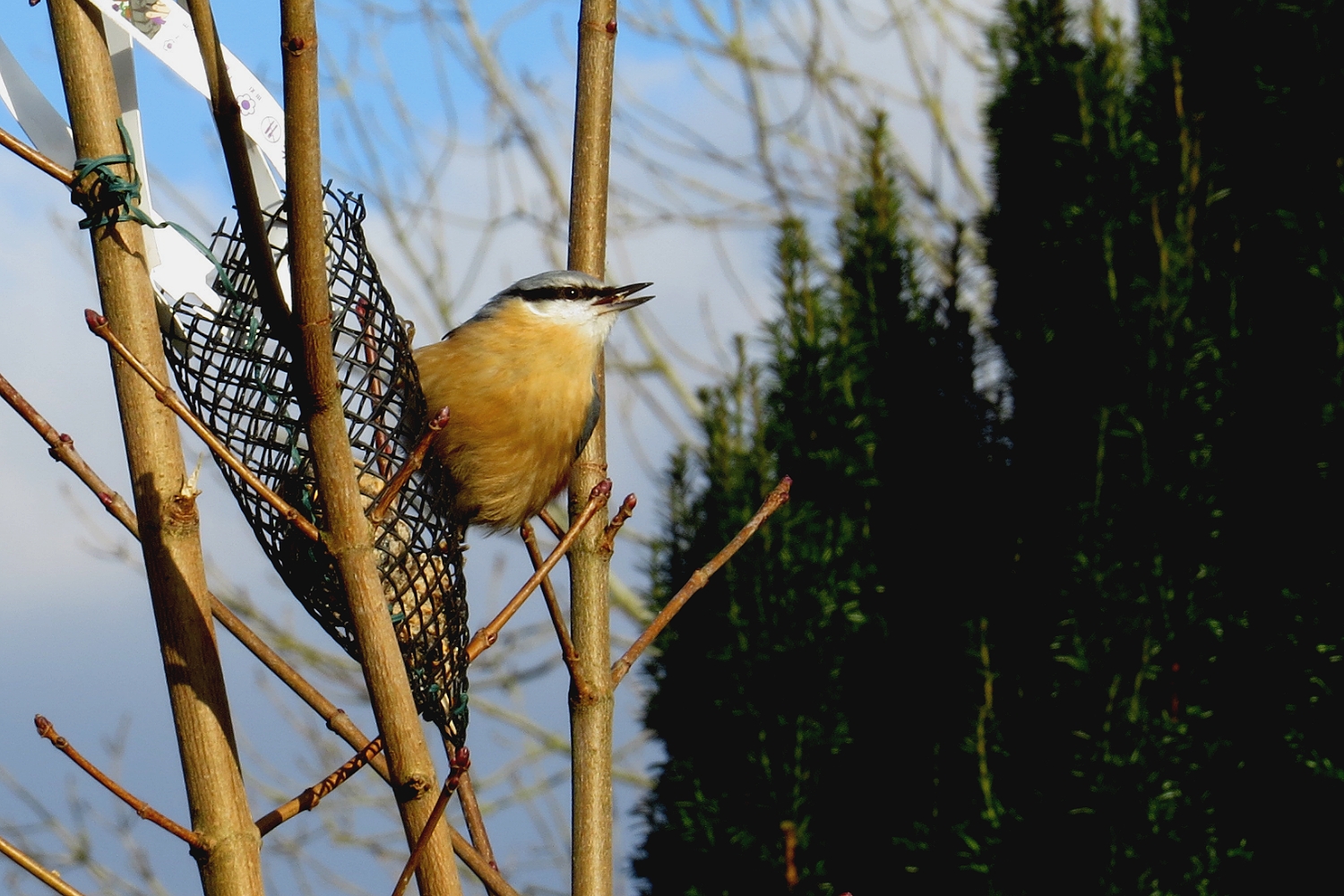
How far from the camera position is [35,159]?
4.61 feet

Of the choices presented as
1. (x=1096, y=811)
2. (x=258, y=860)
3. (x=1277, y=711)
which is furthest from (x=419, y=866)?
(x=1277, y=711)

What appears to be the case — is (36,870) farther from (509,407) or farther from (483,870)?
(509,407)

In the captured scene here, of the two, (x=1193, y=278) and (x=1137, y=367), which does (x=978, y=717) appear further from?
(x=1193, y=278)

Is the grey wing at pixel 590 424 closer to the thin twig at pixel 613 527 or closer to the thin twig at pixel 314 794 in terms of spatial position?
the thin twig at pixel 613 527

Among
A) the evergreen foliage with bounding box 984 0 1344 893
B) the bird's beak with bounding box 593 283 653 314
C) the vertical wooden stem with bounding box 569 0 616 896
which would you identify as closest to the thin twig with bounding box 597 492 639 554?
the vertical wooden stem with bounding box 569 0 616 896

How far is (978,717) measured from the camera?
11.6 ft

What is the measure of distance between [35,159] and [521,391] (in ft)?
2.84

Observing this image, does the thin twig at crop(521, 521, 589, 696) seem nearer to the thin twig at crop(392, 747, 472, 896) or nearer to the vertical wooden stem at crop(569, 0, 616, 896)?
the vertical wooden stem at crop(569, 0, 616, 896)

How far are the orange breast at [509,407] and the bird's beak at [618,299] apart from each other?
7 centimetres

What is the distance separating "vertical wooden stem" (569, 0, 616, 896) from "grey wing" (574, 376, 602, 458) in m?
0.02

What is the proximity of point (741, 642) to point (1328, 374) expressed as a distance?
1.65m

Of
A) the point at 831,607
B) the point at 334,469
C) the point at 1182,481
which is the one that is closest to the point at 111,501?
the point at 334,469

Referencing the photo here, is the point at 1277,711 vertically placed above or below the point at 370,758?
above

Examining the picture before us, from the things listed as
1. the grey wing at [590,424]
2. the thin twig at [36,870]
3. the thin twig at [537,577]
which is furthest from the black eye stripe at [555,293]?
A: the thin twig at [36,870]
